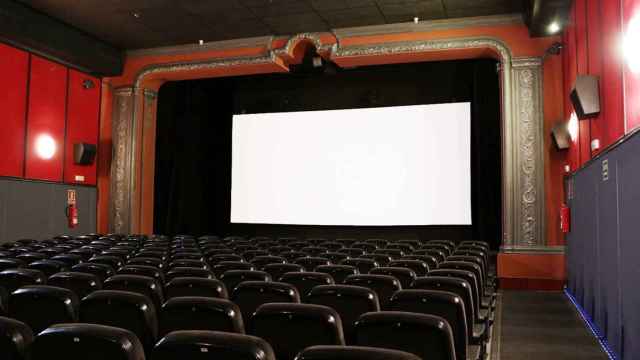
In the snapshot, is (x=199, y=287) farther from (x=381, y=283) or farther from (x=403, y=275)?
(x=403, y=275)

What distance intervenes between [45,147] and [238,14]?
14.2 feet

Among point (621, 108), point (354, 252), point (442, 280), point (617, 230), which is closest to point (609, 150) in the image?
point (621, 108)

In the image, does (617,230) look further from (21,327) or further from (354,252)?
(21,327)

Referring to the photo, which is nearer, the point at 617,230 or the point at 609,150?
the point at 617,230

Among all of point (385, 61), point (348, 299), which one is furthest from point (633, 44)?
point (385, 61)

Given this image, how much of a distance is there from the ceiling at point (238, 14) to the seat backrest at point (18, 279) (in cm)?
626

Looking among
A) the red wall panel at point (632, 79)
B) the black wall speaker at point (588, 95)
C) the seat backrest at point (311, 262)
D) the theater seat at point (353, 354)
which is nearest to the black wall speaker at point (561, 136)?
the black wall speaker at point (588, 95)

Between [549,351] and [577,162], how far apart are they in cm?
357

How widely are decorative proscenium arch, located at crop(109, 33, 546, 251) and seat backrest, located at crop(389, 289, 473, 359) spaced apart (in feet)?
22.0

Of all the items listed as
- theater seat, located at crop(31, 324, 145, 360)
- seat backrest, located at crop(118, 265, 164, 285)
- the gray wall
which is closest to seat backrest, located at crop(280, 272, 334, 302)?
seat backrest, located at crop(118, 265, 164, 285)

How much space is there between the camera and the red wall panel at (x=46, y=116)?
9562mm

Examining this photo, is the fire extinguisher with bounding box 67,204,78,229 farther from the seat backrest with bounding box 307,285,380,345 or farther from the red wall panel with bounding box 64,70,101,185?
the seat backrest with bounding box 307,285,380,345

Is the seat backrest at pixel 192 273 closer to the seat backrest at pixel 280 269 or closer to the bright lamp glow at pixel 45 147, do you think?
the seat backrest at pixel 280 269

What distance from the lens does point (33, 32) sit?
9102 mm
